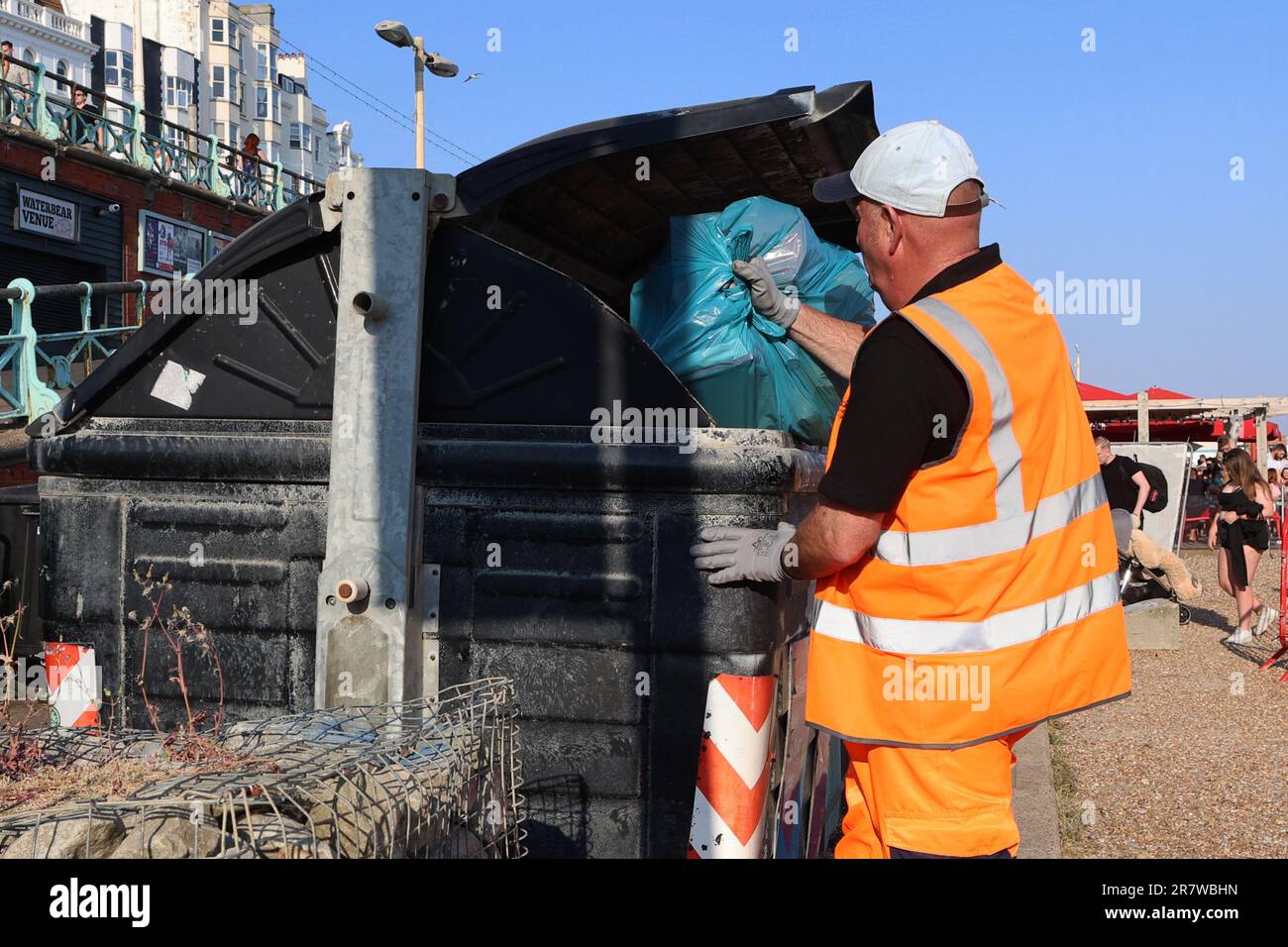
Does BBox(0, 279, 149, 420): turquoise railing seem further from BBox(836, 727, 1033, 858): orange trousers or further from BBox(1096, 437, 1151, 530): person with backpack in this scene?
BBox(836, 727, 1033, 858): orange trousers

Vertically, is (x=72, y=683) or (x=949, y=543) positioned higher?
(x=949, y=543)

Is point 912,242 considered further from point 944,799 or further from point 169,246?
point 169,246

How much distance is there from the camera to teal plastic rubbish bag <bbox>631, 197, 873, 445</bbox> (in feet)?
11.1

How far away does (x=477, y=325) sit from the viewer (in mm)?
3115

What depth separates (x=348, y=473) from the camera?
297 centimetres

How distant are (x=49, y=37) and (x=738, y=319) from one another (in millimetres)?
51525

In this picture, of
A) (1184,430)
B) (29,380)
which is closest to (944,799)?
(29,380)

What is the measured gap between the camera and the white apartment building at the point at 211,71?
52281 millimetres

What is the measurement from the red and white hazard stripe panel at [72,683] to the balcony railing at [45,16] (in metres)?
49.3

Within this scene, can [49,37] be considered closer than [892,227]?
No

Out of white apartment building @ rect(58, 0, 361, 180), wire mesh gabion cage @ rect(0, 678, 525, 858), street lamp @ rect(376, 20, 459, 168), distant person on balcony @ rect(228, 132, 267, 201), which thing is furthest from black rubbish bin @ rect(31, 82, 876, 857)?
white apartment building @ rect(58, 0, 361, 180)

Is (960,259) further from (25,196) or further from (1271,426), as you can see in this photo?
(1271,426)

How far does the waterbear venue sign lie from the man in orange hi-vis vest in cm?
2388
